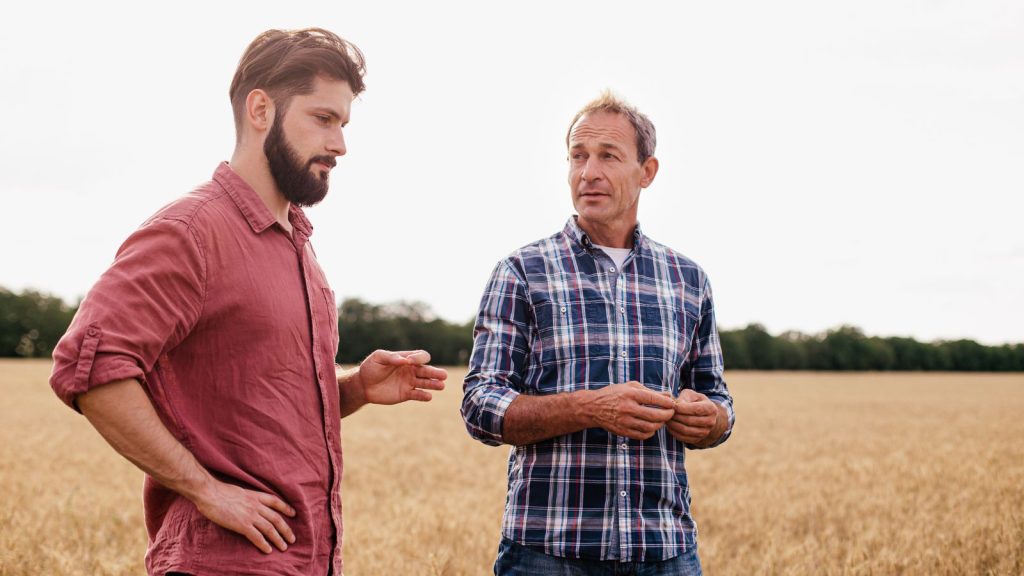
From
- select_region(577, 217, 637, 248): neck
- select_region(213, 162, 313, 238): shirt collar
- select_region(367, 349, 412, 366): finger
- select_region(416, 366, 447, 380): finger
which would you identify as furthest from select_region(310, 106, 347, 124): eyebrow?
select_region(577, 217, 637, 248): neck

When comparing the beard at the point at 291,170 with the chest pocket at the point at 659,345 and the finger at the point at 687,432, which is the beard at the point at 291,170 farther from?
the finger at the point at 687,432

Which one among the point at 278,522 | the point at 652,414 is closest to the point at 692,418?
the point at 652,414

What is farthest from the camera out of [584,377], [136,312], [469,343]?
[469,343]

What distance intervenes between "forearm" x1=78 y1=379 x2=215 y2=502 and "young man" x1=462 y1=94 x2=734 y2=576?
0.96 m

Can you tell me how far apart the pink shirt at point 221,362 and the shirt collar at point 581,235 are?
43.5 inches

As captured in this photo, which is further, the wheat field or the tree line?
the tree line

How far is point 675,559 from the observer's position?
2799mm

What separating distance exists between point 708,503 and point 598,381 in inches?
260

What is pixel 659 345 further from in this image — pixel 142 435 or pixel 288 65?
pixel 142 435

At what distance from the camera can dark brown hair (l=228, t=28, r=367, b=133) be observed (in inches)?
93.0

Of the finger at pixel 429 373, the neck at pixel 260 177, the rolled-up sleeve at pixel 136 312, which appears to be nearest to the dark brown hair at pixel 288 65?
the neck at pixel 260 177

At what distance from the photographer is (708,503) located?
8852mm

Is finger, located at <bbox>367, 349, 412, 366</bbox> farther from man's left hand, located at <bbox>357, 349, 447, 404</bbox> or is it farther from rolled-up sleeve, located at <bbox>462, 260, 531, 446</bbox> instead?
rolled-up sleeve, located at <bbox>462, 260, 531, 446</bbox>

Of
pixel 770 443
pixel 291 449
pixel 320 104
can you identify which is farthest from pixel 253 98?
pixel 770 443
